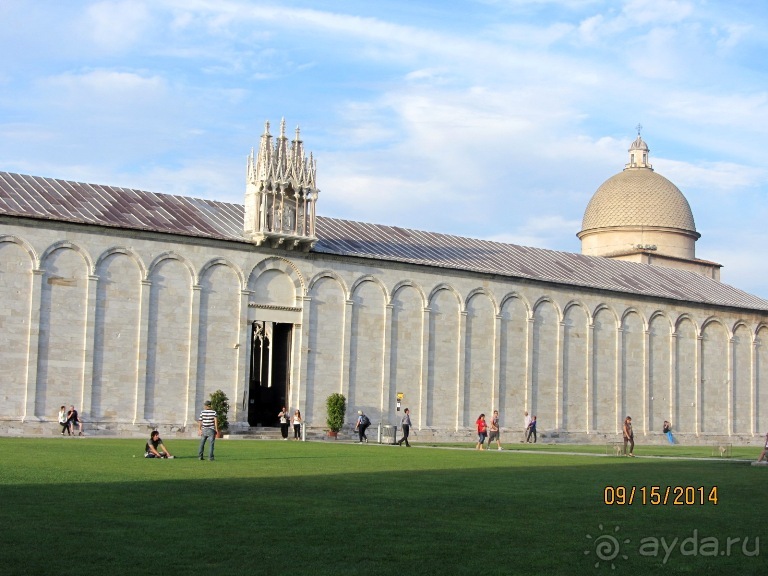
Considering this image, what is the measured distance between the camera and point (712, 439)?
6581 cm

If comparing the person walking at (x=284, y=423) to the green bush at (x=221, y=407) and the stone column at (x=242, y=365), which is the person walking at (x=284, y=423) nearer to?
the stone column at (x=242, y=365)

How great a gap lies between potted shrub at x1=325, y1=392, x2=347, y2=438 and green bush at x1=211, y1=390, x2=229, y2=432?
5033 millimetres

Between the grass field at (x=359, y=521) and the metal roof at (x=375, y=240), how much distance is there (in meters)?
22.2

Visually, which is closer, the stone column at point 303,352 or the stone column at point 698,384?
the stone column at point 303,352

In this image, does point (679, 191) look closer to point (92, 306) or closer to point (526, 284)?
point (526, 284)

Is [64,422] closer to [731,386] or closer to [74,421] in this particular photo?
[74,421]

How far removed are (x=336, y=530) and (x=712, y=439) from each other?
55246 mm

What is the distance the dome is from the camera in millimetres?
79500

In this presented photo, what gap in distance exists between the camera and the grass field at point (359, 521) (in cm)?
1215

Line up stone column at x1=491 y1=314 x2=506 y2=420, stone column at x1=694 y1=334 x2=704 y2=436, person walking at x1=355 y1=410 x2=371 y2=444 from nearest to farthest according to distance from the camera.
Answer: person walking at x1=355 y1=410 x2=371 y2=444 → stone column at x1=491 y1=314 x2=506 y2=420 → stone column at x1=694 y1=334 x2=704 y2=436

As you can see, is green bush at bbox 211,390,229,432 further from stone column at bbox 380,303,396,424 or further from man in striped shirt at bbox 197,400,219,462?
man in striped shirt at bbox 197,400,219,462

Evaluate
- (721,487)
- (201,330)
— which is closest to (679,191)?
(201,330)
